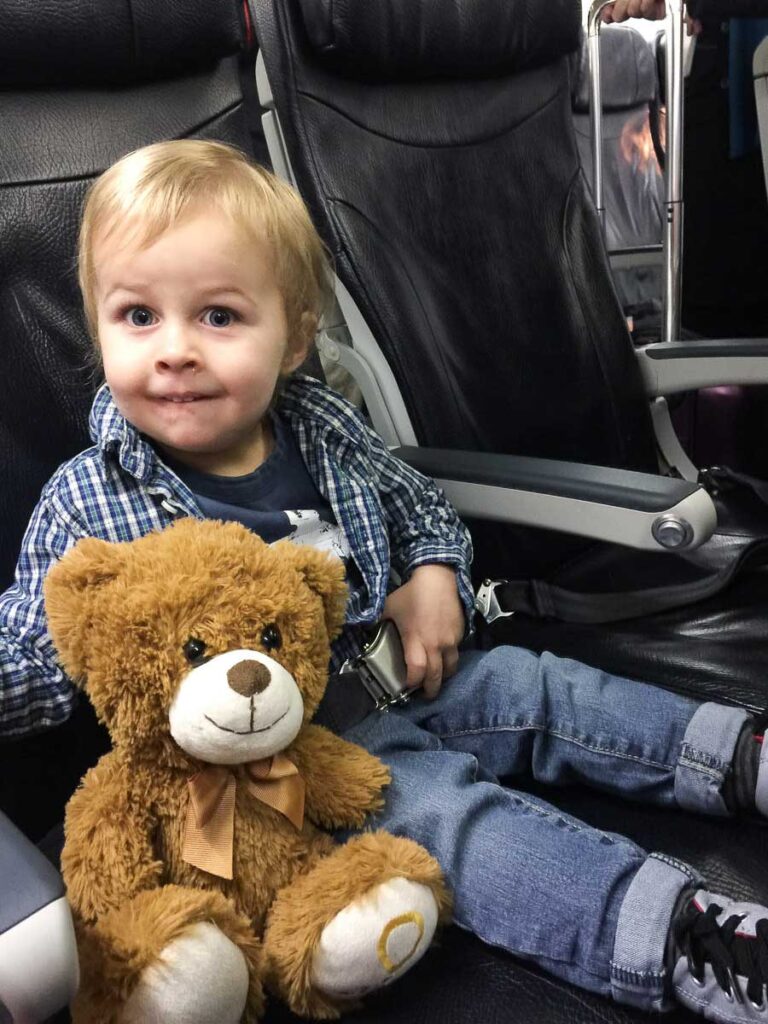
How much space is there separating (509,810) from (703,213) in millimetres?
A: 2315

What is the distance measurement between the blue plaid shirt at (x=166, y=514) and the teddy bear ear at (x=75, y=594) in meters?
0.11

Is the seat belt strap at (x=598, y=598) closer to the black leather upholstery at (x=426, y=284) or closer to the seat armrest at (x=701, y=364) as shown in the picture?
the black leather upholstery at (x=426, y=284)

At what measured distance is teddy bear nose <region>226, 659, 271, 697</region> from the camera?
2.02 feet

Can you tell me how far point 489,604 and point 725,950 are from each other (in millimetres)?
620

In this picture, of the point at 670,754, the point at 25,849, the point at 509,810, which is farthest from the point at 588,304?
the point at 25,849

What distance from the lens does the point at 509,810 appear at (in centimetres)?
82

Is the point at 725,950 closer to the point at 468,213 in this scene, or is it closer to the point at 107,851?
the point at 107,851

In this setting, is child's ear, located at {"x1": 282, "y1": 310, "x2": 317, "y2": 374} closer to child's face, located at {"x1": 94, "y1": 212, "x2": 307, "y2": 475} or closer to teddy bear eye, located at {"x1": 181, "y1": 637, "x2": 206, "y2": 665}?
child's face, located at {"x1": 94, "y1": 212, "x2": 307, "y2": 475}

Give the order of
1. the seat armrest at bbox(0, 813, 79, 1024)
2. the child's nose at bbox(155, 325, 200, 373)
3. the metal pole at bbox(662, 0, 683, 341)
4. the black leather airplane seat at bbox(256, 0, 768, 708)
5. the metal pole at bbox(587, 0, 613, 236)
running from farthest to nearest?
the metal pole at bbox(587, 0, 613, 236) < the metal pole at bbox(662, 0, 683, 341) < the black leather airplane seat at bbox(256, 0, 768, 708) < the child's nose at bbox(155, 325, 200, 373) < the seat armrest at bbox(0, 813, 79, 1024)

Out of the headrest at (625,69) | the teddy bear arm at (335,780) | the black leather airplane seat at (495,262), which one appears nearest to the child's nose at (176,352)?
the teddy bear arm at (335,780)

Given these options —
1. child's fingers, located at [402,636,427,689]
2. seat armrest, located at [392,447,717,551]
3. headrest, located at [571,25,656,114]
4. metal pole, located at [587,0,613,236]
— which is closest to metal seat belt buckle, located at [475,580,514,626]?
seat armrest, located at [392,447,717,551]

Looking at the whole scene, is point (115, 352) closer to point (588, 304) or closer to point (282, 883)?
point (282, 883)

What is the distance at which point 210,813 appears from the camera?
0.68m

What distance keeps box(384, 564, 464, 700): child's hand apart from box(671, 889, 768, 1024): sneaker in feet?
1.14
